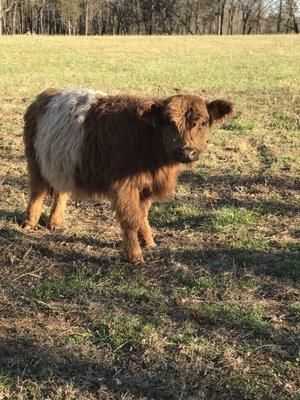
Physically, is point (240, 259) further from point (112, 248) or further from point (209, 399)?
point (209, 399)

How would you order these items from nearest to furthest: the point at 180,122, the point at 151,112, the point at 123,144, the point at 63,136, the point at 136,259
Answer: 1. the point at 180,122
2. the point at 151,112
3. the point at 123,144
4. the point at 136,259
5. the point at 63,136

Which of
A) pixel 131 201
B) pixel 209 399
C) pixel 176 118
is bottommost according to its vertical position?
pixel 209 399

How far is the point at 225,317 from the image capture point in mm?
3928

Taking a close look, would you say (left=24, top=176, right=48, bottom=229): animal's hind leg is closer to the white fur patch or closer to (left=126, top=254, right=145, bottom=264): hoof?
the white fur patch

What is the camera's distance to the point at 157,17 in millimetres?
73625

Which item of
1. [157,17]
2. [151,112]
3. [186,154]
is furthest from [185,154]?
[157,17]

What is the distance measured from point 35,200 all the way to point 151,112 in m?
1.96

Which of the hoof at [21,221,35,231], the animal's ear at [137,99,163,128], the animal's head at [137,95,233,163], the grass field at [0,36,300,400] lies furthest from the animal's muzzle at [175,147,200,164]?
the hoof at [21,221,35,231]

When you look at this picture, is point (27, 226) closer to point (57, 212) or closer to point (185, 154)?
point (57, 212)

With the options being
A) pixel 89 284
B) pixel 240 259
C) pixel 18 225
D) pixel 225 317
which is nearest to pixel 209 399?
pixel 225 317

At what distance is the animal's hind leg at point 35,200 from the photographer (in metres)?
5.57

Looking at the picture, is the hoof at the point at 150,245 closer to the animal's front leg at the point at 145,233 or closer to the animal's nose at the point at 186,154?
the animal's front leg at the point at 145,233

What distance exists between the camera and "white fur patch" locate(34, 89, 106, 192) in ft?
16.2

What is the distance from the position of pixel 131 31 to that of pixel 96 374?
3033 inches
